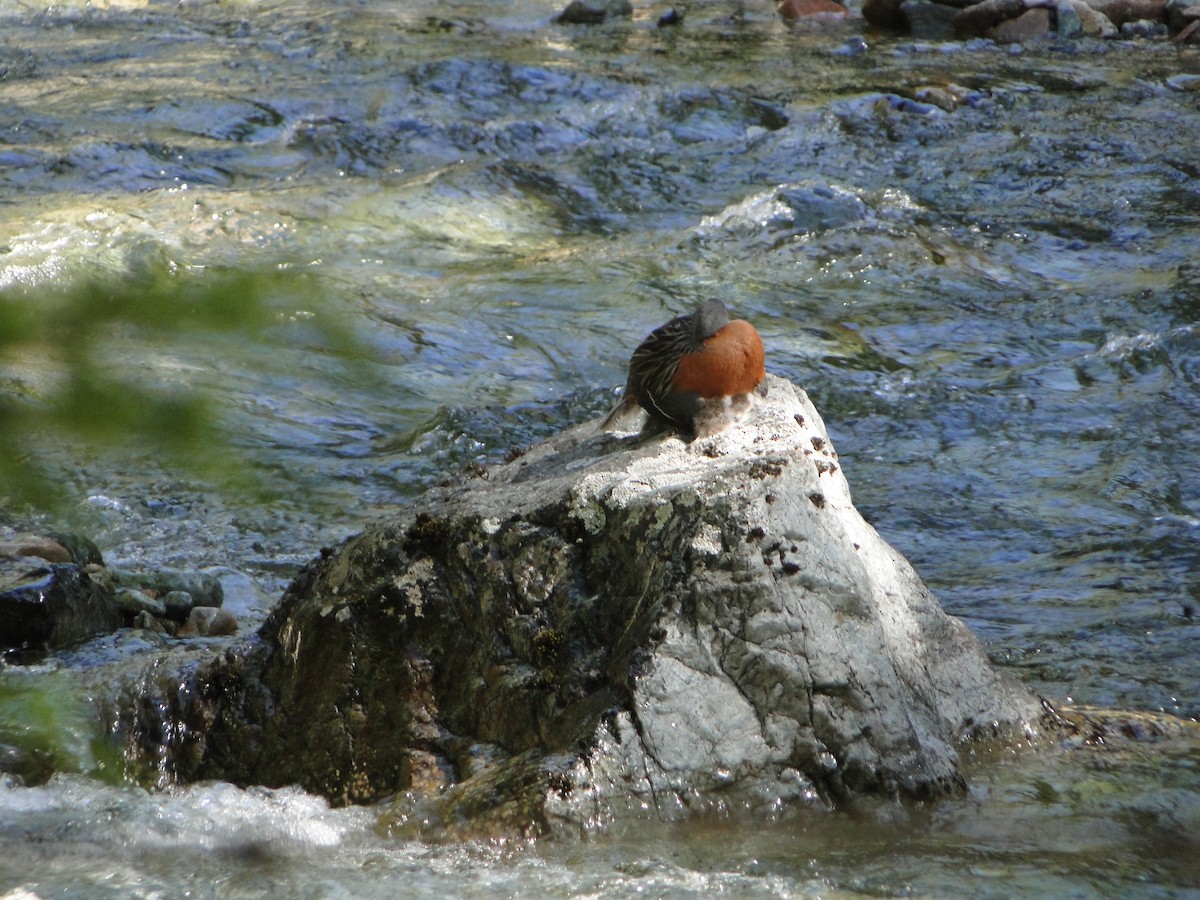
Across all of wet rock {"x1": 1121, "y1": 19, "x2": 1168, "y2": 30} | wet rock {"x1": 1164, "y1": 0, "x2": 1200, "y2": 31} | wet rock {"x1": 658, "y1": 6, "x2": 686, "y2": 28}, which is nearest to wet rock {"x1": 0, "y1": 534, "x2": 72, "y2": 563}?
wet rock {"x1": 658, "y1": 6, "x2": 686, "y2": 28}

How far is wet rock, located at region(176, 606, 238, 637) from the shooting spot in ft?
18.4

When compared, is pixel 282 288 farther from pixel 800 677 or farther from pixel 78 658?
pixel 800 677

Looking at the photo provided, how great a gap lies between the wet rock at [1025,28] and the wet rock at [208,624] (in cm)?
1391

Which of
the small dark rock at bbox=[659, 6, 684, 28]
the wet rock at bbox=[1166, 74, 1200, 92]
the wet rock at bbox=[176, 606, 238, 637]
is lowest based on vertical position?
the wet rock at bbox=[176, 606, 238, 637]

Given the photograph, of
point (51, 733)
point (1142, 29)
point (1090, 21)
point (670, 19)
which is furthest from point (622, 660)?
point (1142, 29)

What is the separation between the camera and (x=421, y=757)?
3.78m

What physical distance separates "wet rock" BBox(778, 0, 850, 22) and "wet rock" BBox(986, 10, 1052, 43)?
91.2 inches

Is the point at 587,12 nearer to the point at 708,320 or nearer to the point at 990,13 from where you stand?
the point at 990,13

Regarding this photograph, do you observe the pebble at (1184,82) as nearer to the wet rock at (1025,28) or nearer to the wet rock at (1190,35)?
the wet rock at (1190,35)

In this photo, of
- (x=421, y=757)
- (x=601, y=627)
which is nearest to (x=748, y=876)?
(x=601, y=627)

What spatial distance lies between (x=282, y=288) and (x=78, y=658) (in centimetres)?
482

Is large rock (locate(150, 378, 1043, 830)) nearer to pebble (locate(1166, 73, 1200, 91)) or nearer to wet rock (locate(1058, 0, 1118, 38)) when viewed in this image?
pebble (locate(1166, 73, 1200, 91))

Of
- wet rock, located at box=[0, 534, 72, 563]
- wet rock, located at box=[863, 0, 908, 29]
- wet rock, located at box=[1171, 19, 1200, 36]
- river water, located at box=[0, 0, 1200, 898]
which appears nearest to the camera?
river water, located at box=[0, 0, 1200, 898]

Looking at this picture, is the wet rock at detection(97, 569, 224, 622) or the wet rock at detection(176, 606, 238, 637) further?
the wet rock at detection(97, 569, 224, 622)
